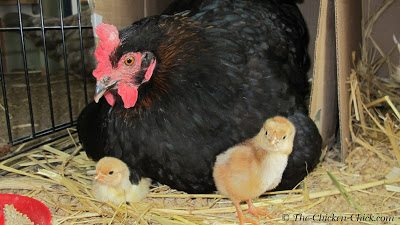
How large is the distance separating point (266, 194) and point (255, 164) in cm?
26

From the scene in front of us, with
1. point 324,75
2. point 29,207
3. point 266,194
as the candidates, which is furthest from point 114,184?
point 324,75

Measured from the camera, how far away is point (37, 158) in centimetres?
193

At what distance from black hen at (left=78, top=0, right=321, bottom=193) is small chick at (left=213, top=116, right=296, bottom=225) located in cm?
9

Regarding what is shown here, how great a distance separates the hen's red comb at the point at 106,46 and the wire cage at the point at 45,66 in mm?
965

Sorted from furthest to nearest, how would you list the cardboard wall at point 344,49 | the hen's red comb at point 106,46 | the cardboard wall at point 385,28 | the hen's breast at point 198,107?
the cardboard wall at point 385,28 → the cardboard wall at point 344,49 → the hen's breast at point 198,107 → the hen's red comb at point 106,46

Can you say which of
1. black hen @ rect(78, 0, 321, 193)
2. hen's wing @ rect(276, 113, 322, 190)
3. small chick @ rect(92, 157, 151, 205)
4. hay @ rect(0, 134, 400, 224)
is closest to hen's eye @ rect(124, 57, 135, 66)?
black hen @ rect(78, 0, 321, 193)

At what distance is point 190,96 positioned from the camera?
1.36 metres

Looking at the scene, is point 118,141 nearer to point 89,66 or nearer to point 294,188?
point 294,188

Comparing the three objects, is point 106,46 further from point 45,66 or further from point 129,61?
point 45,66

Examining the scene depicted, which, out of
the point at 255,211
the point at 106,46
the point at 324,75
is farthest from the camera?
the point at 324,75

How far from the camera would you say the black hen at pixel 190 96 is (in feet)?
4.23

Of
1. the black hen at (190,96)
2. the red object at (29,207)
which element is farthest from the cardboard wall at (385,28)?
the red object at (29,207)

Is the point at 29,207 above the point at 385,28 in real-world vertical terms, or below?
below

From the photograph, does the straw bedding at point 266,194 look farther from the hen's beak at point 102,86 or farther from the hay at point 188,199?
the hen's beak at point 102,86
